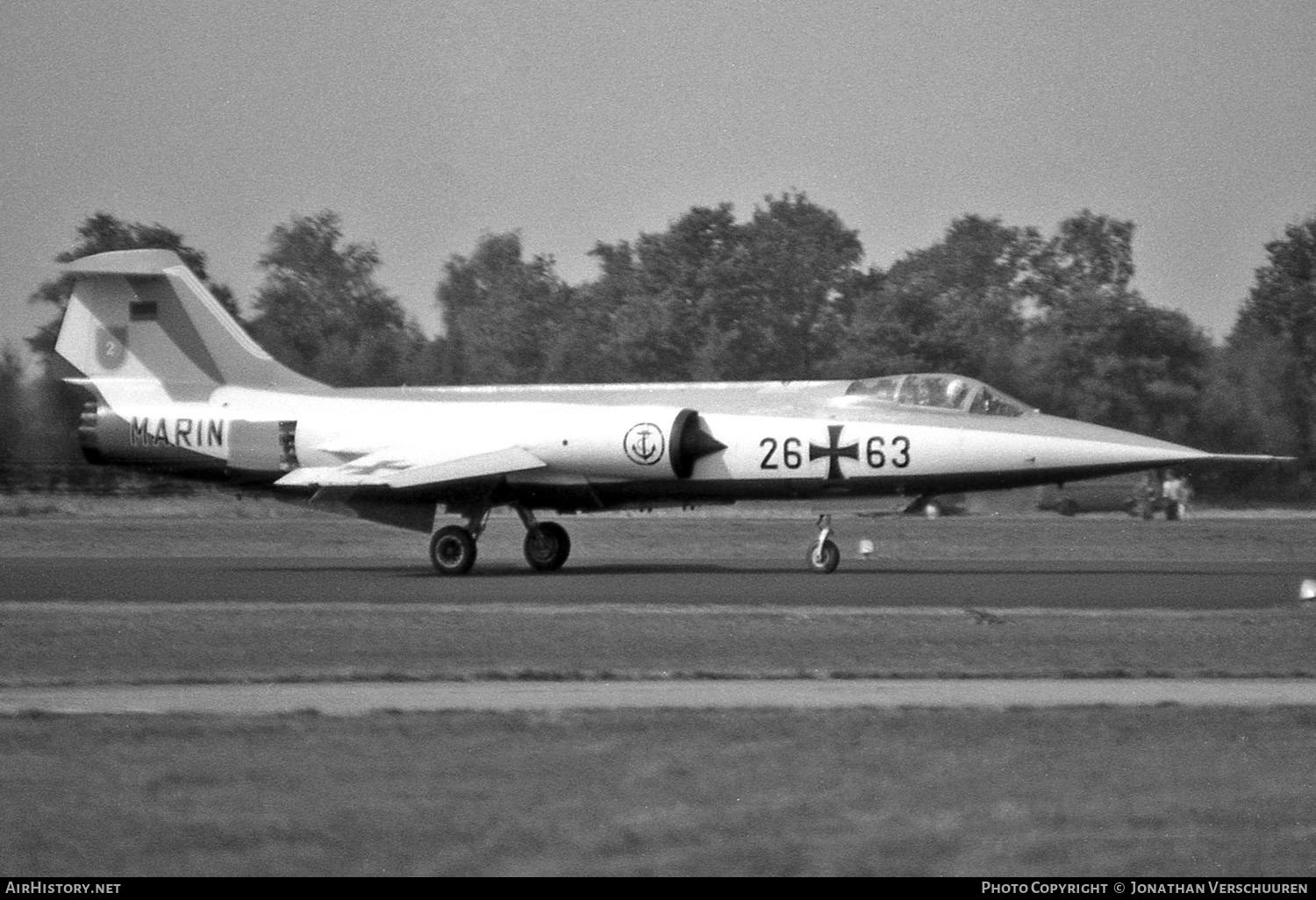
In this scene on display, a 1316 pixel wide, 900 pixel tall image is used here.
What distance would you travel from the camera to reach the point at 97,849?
7.79 metres

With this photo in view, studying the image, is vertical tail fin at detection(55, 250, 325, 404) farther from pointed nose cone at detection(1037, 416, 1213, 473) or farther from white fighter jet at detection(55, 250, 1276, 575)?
pointed nose cone at detection(1037, 416, 1213, 473)

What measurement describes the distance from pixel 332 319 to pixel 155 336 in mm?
24261

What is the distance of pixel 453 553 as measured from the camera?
26062mm

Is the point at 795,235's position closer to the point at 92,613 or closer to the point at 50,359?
the point at 50,359

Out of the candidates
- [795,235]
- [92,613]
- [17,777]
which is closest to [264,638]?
[92,613]

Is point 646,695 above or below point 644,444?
below

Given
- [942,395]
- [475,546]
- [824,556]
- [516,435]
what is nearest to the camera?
[824,556]

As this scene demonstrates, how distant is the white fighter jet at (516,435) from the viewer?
84.2 ft

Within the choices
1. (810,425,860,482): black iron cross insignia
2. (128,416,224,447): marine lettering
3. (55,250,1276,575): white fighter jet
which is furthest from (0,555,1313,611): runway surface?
(128,416,224,447): marine lettering

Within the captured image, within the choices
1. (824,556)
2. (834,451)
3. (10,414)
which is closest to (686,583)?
(824,556)

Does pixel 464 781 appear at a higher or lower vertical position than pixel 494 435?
lower

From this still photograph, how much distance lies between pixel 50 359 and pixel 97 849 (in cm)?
4276

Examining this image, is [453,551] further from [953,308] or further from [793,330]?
[953,308]

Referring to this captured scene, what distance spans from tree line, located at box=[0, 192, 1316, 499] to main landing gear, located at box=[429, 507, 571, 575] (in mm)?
16787
